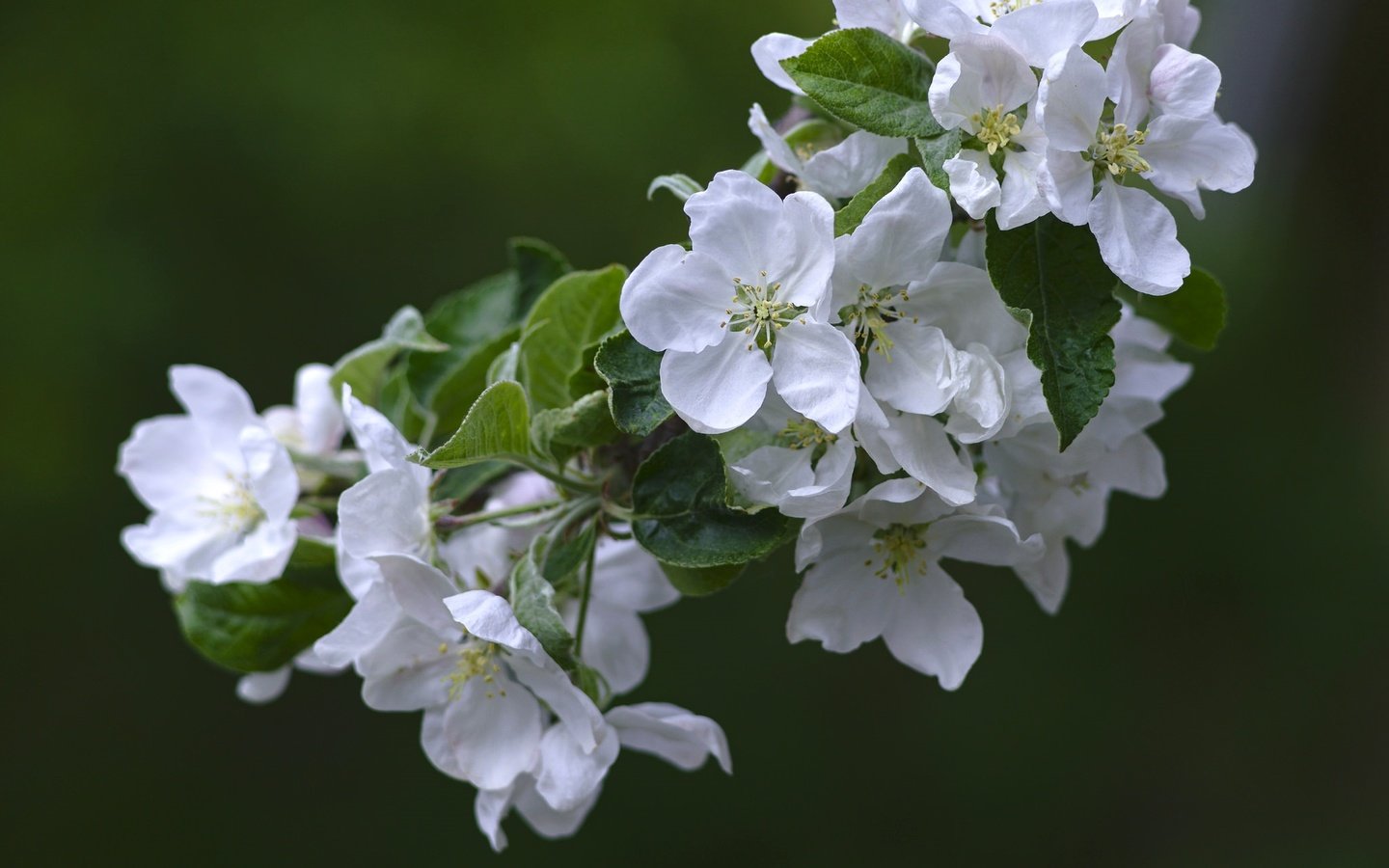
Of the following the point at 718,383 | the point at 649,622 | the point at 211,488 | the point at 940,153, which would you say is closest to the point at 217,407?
the point at 211,488

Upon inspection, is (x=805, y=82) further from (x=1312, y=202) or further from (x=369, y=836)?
(x=1312, y=202)

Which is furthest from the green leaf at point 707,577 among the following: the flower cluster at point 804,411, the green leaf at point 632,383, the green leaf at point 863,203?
the green leaf at point 863,203

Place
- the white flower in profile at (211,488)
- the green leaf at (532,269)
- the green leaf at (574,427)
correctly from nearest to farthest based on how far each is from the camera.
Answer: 1. the green leaf at (574,427)
2. the white flower in profile at (211,488)
3. the green leaf at (532,269)

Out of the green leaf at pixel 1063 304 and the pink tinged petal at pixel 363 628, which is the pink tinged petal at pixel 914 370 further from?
the pink tinged petal at pixel 363 628

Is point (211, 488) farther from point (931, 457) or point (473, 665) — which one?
point (931, 457)

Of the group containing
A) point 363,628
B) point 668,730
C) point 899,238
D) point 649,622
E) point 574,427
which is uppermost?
point 899,238

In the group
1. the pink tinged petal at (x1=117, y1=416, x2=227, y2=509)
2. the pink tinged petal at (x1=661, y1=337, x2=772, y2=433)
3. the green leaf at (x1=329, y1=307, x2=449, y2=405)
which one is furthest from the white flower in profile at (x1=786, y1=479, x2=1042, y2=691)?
the pink tinged petal at (x1=117, y1=416, x2=227, y2=509)
